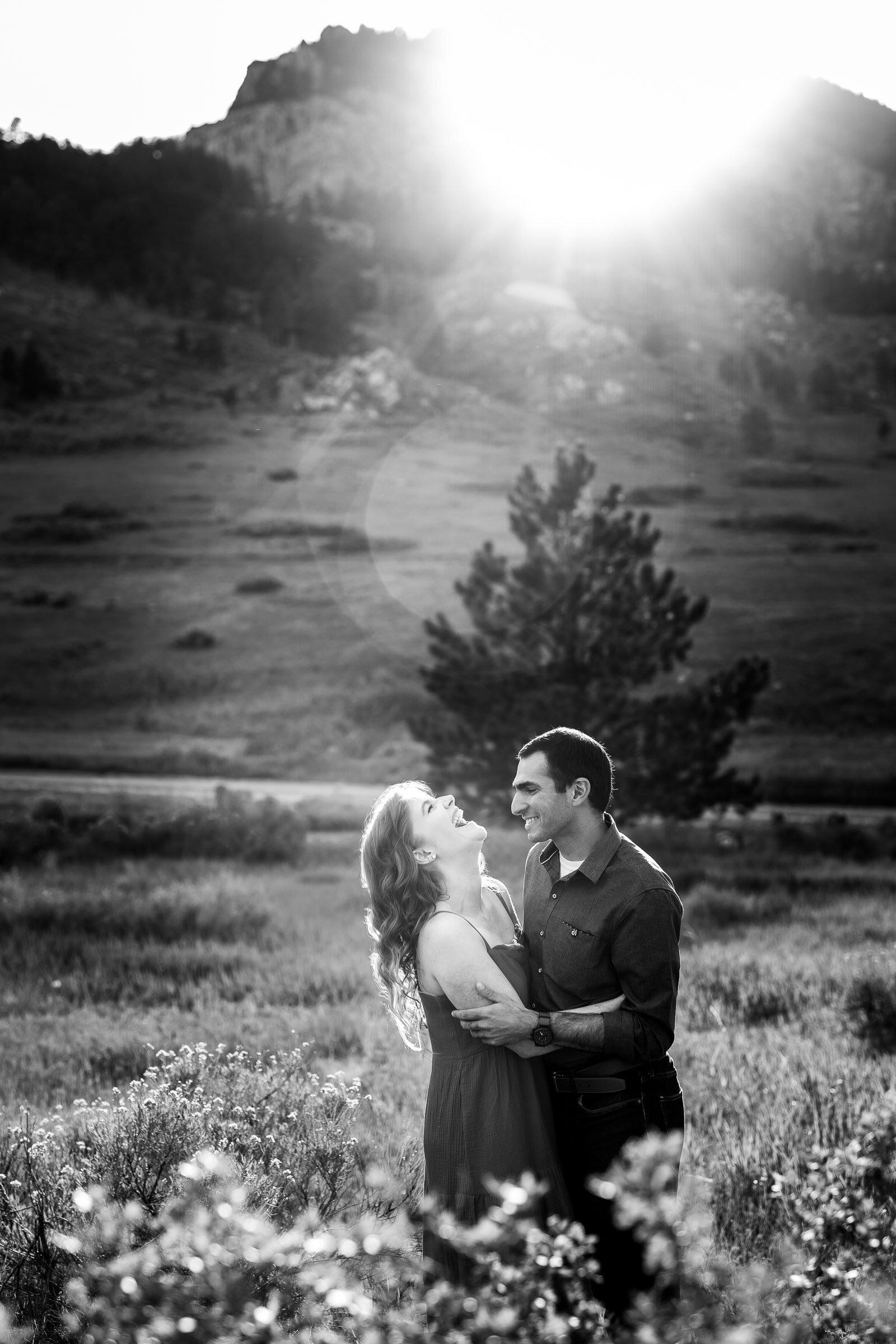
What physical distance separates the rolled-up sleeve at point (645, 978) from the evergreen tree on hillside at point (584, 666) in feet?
45.5

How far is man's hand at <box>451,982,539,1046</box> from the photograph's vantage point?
340cm

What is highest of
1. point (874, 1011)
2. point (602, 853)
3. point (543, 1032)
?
point (602, 853)

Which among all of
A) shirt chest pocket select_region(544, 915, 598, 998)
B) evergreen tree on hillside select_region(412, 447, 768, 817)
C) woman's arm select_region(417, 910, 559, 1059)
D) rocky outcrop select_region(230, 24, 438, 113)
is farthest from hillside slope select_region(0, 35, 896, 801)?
woman's arm select_region(417, 910, 559, 1059)

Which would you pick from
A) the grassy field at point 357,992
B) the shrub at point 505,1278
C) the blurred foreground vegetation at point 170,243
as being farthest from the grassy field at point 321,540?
the shrub at point 505,1278

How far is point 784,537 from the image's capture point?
59.8 metres

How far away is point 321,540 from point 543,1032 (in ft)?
190

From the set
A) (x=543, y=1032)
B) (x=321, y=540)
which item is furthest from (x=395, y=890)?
(x=321, y=540)

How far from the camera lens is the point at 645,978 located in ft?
11.3

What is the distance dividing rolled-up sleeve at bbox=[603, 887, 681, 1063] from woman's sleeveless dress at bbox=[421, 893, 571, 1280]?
14.5 inches

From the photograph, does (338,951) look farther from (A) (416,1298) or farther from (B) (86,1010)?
(A) (416,1298)

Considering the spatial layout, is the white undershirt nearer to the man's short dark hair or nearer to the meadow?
the man's short dark hair

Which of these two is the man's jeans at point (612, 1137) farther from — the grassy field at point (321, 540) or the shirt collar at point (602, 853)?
the grassy field at point (321, 540)

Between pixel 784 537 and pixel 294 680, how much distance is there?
3077cm

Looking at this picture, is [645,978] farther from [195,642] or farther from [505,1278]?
[195,642]
